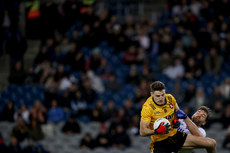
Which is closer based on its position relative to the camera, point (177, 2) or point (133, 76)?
point (133, 76)

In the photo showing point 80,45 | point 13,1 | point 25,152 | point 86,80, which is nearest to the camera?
point 25,152

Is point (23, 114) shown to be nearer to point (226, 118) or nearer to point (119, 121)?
point (119, 121)

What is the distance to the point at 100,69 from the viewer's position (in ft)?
56.4

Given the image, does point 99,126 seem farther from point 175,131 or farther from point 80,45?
point 175,131

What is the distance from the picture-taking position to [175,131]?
368 inches

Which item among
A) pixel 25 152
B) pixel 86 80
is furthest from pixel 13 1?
pixel 25 152

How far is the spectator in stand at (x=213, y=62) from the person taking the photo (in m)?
16.4

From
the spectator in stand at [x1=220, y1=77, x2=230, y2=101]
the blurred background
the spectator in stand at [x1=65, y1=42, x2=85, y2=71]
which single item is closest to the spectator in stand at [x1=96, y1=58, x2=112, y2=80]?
the blurred background

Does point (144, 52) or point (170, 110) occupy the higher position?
point (144, 52)

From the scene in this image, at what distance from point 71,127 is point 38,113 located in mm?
1213

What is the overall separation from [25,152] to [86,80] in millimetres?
2877

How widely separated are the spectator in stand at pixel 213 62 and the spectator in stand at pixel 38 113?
5.10 metres

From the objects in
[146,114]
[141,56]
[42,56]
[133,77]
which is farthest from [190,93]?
[146,114]

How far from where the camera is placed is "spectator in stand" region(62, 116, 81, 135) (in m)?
16.0
